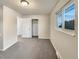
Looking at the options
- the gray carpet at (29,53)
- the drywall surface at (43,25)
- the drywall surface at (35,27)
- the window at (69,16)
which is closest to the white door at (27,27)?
the drywall surface at (43,25)

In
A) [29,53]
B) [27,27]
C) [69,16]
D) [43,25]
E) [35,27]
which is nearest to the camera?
[69,16]

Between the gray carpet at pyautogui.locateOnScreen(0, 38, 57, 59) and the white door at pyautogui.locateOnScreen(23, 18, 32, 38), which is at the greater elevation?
the white door at pyautogui.locateOnScreen(23, 18, 32, 38)

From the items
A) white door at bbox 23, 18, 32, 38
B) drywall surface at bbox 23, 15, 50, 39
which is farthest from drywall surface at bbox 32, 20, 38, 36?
drywall surface at bbox 23, 15, 50, 39

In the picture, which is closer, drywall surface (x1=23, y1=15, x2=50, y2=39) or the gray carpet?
the gray carpet

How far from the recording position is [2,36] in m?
4.88

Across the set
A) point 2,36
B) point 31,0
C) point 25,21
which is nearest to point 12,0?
point 31,0

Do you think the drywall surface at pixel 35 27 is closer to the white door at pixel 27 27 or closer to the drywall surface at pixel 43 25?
the white door at pixel 27 27

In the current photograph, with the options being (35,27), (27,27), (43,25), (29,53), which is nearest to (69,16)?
(29,53)

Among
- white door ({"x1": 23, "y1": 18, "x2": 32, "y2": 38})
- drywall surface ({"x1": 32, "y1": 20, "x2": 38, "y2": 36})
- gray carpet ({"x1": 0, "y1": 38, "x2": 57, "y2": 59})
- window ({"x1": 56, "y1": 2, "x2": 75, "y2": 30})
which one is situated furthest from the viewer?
drywall surface ({"x1": 32, "y1": 20, "x2": 38, "y2": 36})

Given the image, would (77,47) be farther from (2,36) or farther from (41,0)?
(2,36)

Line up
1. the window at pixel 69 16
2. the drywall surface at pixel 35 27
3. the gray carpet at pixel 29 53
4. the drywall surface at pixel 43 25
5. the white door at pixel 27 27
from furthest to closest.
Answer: the drywall surface at pixel 35 27 → the white door at pixel 27 27 → the drywall surface at pixel 43 25 → the gray carpet at pixel 29 53 → the window at pixel 69 16

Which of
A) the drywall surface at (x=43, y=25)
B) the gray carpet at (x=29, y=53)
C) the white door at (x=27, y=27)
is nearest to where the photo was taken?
the gray carpet at (x=29, y=53)

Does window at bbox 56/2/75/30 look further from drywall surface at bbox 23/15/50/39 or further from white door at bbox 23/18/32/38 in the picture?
white door at bbox 23/18/32/38

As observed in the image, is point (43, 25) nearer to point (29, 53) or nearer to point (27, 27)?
point (27, 27)
